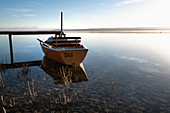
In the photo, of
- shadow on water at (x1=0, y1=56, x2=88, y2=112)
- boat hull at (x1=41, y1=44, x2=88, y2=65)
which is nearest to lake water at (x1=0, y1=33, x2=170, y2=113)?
shadow on water at (x1=0, y1=56, x2=88, y2=112)

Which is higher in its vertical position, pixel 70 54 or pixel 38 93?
pixel 70 54

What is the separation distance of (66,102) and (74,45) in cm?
749

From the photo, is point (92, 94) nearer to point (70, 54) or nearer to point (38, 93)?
point (38, 93)

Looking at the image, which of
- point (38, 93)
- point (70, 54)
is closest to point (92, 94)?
point (38, 93)

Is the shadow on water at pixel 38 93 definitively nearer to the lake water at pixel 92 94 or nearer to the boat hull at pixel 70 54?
the lake water at pixel 92 94

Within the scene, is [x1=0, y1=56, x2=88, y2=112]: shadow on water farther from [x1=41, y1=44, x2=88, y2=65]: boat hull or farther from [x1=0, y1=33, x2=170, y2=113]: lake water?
[x1=41, y1=44, x2=88, y2=65]: boat hull

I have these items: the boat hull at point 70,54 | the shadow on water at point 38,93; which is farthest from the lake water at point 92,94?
the boat hull at point 70,54

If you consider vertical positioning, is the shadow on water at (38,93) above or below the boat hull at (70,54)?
below

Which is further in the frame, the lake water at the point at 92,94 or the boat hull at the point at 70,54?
the boat hull at the point at 70,54

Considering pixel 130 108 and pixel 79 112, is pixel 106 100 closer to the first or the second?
pixel 130 108

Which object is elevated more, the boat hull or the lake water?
the boat hull

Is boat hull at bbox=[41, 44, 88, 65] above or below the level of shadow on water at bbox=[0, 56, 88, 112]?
above

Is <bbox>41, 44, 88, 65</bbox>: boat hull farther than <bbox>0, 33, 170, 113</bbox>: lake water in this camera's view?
Yes

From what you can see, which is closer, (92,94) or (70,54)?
(92,94)
